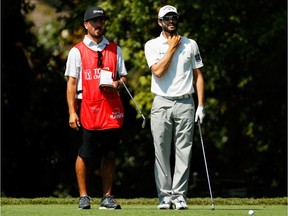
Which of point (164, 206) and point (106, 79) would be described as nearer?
point (106, 79)

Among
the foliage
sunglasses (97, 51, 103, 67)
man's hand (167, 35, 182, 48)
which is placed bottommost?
the foliage

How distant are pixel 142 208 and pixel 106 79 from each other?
1634mm

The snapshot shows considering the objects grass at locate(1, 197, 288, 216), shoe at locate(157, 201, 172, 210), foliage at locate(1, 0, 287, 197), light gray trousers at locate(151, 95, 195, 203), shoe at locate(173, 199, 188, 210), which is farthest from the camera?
foliage at locate(1, 0, 287, 197)

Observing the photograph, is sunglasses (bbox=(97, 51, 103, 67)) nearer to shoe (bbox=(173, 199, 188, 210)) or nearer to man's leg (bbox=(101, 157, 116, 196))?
man's leg (bbox=(101, 157, 116, 196))

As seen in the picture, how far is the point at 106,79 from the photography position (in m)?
11.6

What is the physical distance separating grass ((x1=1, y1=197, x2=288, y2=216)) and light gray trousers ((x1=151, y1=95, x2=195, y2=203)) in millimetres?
284

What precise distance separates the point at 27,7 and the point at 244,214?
17.3 metres

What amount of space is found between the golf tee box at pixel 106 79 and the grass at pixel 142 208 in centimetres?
136

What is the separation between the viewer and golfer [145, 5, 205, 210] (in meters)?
11.8

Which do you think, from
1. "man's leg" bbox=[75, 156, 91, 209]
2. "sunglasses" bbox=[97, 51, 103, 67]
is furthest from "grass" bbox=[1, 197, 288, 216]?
"sunglasses" bbox=[97, 51, 103, 67]

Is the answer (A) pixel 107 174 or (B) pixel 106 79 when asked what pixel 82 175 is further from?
(B) pixel 106 79

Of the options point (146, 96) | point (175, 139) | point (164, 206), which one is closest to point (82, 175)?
point (164, 206)

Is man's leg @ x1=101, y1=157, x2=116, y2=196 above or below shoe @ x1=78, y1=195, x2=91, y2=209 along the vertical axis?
above

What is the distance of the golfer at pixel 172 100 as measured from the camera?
11.8 meters
